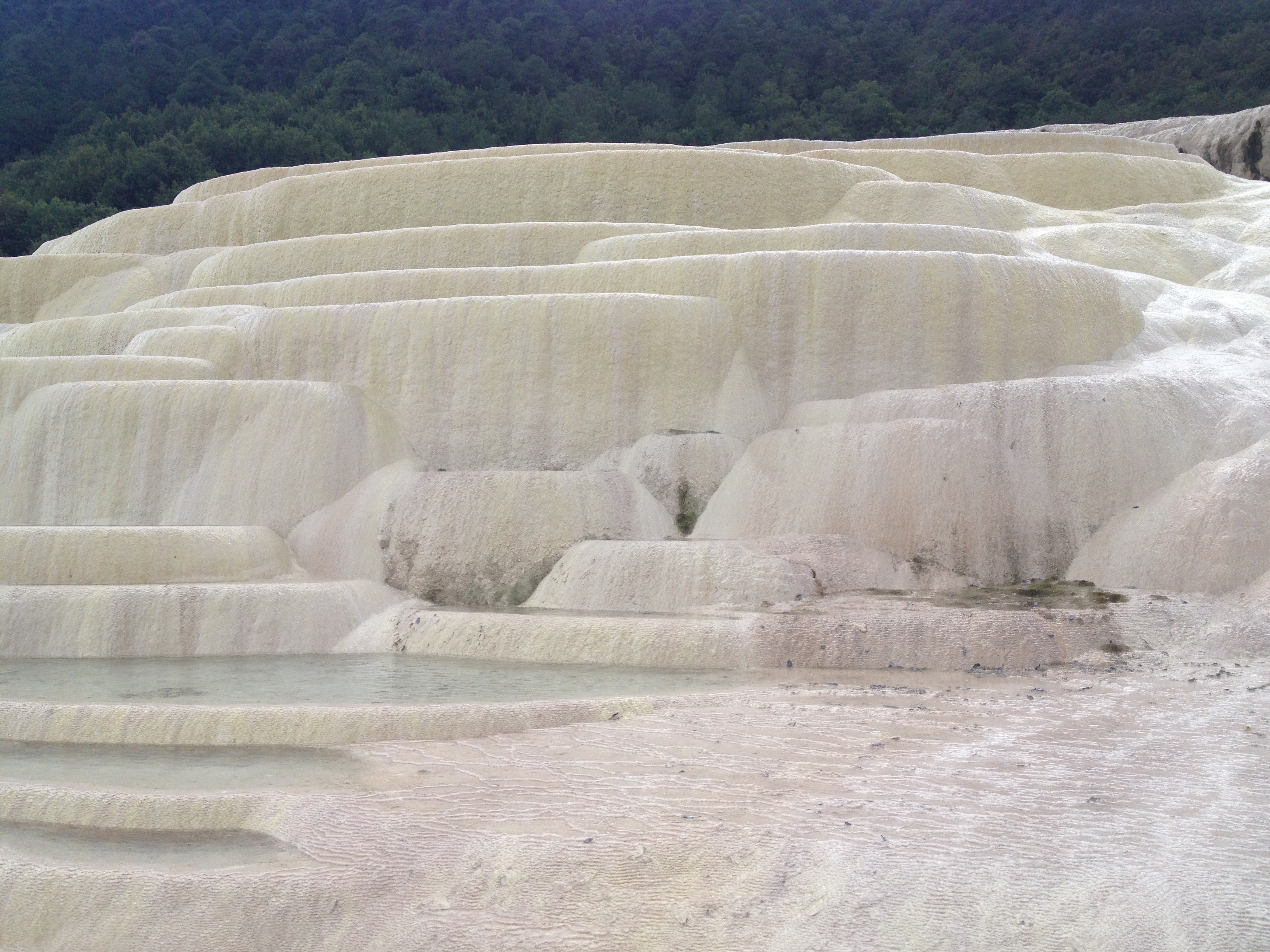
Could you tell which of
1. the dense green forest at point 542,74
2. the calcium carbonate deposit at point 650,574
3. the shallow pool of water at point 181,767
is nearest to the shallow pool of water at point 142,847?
the calcium carbonate deposit at point 650,574

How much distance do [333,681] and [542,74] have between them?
41.0 metres

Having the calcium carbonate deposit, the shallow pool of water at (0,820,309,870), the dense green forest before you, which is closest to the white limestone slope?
the calcium carbonate deposit

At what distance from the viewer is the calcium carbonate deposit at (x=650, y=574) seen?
16.8 ft

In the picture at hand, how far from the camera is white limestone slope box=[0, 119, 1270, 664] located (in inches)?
435

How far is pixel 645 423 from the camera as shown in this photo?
13.1 meters

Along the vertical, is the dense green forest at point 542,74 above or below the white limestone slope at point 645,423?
above

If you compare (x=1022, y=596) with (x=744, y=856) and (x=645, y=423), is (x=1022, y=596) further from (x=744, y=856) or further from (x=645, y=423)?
(x=744, y=856)

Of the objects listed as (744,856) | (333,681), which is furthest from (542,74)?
(744,856)

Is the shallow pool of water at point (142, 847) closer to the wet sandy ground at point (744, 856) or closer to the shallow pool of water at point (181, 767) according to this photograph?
the wet sandy ground at point (744, 856)

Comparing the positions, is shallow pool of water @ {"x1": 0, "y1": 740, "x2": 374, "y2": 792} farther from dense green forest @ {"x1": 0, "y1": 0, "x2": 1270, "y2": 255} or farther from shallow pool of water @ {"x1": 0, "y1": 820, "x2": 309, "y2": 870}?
dense green forest @ {"x1": 0, "y1": 0, "x2": 1270, "y2": 255}

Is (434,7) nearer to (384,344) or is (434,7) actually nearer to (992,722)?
(384,344)

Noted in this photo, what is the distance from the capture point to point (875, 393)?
12.7 meters

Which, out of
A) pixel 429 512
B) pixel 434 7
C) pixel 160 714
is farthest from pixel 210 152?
pixel 160 714

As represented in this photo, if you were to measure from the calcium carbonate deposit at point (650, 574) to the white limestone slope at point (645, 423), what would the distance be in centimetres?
4
